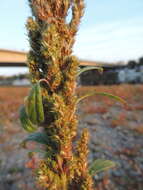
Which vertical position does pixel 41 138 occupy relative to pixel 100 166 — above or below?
above

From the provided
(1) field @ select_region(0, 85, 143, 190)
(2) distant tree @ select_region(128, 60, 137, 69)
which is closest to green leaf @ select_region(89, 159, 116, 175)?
(1) field @ select_region(0, 85, 143, 190)

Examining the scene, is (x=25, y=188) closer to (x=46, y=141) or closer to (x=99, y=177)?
(x=99, y=177)

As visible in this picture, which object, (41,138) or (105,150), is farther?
(105,150)

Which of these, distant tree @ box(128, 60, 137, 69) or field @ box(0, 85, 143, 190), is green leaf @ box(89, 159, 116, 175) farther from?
distant tree @ box(128, 60, 137, 69)

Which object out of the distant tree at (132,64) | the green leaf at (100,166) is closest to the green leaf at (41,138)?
the green leaf at (100,166)

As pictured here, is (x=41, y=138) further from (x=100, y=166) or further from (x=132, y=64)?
(x=132, y=64)

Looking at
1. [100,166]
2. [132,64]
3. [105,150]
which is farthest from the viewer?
[132,64]

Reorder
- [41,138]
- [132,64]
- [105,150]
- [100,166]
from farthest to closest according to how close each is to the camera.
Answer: [132,64]
[105,150]
[100,166]
[41,138]

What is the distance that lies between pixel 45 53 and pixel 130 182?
4.49m

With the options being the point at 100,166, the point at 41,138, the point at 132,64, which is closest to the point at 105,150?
the point at 100,166

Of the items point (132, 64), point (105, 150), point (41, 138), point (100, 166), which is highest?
point (41, 138)

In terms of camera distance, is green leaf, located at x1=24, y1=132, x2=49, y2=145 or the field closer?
green leaf, located at x1=24, y1=132, x2=49, y2=145

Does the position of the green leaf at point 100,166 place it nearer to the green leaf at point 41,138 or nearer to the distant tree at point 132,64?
the green leaf at point 41,138

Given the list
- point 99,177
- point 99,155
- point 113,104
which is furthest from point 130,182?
point 113,104
